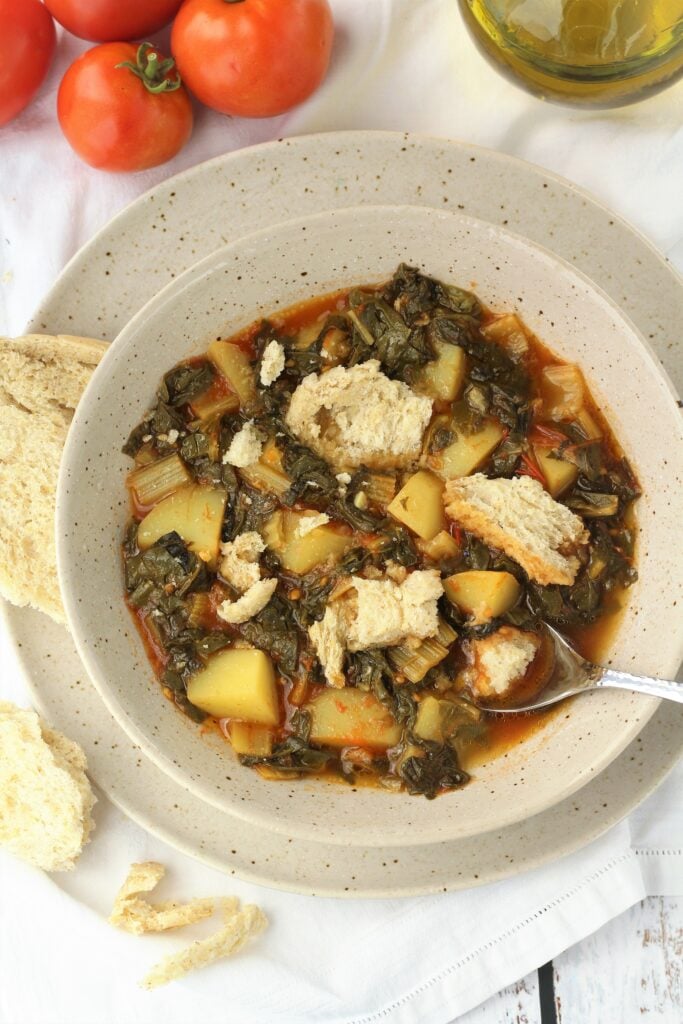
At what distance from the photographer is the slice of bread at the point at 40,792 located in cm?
422

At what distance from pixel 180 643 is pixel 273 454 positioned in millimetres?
910

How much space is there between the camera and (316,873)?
14.0ft

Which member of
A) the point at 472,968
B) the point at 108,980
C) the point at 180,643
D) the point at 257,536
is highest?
the point at 257,536

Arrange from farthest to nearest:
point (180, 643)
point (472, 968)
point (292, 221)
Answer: point (472, 968) → point (180, 643) → point (292, 221)

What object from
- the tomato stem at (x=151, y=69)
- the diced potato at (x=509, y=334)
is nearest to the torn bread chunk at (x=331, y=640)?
the diced potato at (x=509, y=334)

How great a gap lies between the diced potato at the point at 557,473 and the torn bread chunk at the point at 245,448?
122 centimetres

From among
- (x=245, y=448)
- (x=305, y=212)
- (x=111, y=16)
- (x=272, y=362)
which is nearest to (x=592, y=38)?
(x=305, y=212)

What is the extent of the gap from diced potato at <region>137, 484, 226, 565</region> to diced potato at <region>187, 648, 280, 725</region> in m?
0.44

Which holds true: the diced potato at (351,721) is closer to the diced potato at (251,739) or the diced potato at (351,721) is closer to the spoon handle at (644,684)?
the diced potato at (251,739)

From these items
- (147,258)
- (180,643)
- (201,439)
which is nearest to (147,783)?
(180,643)

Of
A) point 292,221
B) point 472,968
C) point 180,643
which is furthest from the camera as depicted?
point 472,968

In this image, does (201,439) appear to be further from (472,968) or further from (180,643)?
(472,968)

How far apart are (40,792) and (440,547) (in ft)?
6.89

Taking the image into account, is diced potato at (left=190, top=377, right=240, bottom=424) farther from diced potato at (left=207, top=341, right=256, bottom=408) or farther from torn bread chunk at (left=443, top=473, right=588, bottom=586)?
torn bread chunk at (left=443, top=473, right=588, bottom=586)
